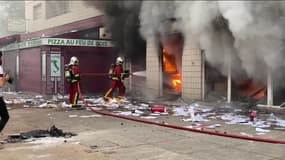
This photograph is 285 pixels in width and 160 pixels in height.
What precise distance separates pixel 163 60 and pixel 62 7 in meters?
9.77

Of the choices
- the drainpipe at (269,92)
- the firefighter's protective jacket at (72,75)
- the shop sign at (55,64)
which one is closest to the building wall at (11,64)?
the shop sign at (55,64)

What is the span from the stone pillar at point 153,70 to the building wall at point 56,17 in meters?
3.80

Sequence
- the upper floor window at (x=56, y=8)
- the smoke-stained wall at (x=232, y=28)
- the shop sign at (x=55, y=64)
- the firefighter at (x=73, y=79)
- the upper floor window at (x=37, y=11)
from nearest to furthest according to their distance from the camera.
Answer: the smoke-stained wall at (x=232, y=28) → the firefighter at (x=73, y=79) → the shop sign at (x=55, y=64) → the upper floor window at (x=56, y=8) → the upper floor window at (x=37, y=11)

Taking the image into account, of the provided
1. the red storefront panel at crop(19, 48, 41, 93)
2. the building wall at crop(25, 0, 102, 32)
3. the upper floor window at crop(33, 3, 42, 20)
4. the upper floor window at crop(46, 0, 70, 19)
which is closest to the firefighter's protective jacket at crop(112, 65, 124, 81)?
the building wall at crop(25, 0, 102, 32)

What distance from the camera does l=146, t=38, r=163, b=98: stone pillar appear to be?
13133mm

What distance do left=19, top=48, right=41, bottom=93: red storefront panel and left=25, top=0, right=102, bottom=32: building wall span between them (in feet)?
10.0

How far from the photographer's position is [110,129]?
271 inches

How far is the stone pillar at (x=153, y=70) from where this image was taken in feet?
43.1

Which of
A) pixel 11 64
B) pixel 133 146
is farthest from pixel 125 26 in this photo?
pixel 133 146

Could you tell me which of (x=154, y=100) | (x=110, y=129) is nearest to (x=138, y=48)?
(x=154, y=100)

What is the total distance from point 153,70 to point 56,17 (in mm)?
10787

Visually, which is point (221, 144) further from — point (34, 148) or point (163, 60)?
point (163, 60)

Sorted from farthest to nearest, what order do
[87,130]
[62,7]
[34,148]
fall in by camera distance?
[62,7]
[87,130]
[34,148]

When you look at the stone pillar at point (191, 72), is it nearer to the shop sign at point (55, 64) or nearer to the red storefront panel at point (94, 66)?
the red storefront panel at point (94, 66)
